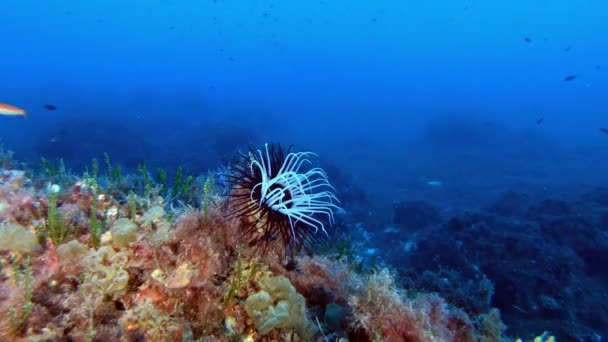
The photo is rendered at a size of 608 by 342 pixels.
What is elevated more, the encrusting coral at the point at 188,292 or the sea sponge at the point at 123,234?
the sea sponge at the point at 123,234

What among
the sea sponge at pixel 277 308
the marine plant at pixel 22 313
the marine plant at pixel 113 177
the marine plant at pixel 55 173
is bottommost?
the sea sponge at pixel 277 308

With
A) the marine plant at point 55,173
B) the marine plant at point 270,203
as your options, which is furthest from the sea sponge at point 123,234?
the marine plant at point 55,173

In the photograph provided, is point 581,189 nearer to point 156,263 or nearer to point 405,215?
point 405,215

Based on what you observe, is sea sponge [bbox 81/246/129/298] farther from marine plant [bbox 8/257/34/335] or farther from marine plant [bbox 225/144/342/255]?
marine plant [bbox 225/144/342/255]

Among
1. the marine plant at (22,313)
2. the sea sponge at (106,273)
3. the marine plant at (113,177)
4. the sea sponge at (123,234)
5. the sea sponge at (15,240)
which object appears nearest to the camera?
the marine plant at (22,313)

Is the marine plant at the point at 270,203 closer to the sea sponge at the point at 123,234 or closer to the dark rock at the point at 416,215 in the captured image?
the sea sponge at the point at 123,234

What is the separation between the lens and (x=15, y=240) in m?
2.86

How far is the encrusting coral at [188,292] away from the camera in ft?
8.23

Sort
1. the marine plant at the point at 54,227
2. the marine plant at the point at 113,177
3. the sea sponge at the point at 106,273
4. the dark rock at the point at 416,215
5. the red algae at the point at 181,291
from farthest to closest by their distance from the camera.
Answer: the dark rock at the point at 416,215 → the marine plant at the point at 113,177 → the marine plant at the point at 54,227 → the sea sponge at the point at 106,273 → the red algae at the point at 181,291

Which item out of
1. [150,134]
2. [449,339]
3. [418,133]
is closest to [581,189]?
[449,339]

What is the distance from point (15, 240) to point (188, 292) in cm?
152

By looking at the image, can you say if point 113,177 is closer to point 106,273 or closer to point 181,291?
point 106,273

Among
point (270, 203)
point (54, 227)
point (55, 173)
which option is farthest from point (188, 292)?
point (55, 173)

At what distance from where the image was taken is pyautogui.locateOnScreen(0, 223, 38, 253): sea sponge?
2.83 meters
